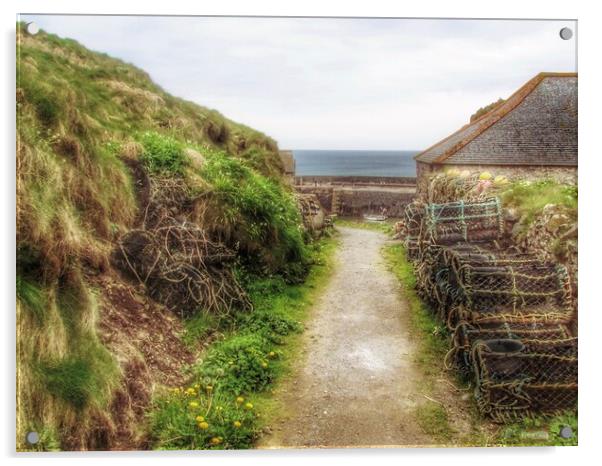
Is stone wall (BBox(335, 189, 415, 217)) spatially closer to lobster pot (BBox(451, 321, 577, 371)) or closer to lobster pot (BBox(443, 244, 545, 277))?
lobster pot (BBox(443, 244, 545, 277))

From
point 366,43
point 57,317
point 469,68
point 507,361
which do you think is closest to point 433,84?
point 469,68

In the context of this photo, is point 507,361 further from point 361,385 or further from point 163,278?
point 163,278

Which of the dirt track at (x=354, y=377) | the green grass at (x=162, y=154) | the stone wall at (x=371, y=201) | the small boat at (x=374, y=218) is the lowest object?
the dirt track at (x=354, y=377)

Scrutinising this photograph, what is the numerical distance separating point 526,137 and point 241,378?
Result: 3.60m

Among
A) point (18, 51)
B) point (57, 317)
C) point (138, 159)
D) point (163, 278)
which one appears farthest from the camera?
point (138, 159)

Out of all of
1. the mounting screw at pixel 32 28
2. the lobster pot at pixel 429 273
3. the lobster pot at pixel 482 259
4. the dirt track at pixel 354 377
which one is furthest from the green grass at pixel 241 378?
the mounting screw at pixel 32 28

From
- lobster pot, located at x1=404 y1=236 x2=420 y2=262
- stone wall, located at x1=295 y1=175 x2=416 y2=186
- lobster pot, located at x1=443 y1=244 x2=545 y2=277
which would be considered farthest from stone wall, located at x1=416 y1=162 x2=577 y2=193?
lobster pot, located at x1=404 y1=236 x2=420 y2=262

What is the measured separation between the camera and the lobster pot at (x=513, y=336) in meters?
4.50

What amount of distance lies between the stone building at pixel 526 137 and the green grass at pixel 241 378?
2.25 metres

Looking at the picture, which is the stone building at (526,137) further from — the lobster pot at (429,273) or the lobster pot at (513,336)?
the lobster pot at (429,273)

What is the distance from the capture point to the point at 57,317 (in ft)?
13.3

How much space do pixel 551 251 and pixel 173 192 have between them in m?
4.06

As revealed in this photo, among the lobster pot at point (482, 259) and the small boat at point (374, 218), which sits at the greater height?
the small boat at point (374, 218)

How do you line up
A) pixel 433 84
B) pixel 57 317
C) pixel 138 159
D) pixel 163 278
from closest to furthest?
pixel 57 317, pixel 433 84, pixel 163 278, pixel 138 159
